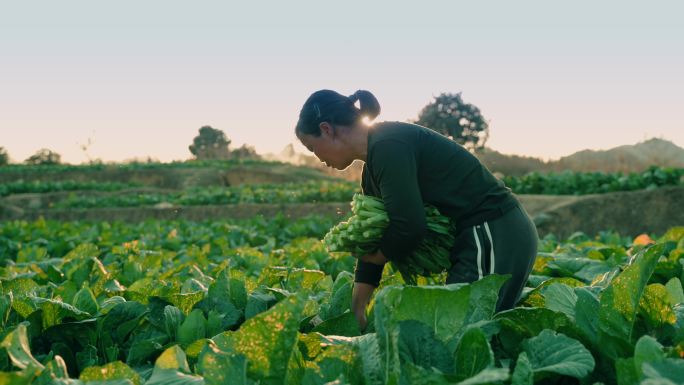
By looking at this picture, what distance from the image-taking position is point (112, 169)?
39.9m

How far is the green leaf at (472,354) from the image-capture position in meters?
1.16

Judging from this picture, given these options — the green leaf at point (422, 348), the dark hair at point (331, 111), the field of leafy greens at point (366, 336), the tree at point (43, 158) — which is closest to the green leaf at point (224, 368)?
the field of leafy greens at point (366, 336)

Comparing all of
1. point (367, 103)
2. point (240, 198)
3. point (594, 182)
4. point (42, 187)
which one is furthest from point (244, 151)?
point (367, 103)

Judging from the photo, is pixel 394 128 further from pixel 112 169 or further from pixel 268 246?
pixel 112 169

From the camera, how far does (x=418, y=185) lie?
2584 millimetres

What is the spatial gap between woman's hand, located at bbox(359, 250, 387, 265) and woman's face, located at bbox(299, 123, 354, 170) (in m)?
0.43

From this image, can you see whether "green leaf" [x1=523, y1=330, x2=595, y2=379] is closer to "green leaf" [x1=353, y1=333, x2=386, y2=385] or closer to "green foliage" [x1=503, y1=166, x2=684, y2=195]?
"green leaf" [x1=353, y1=333, x2=386, y2=385]

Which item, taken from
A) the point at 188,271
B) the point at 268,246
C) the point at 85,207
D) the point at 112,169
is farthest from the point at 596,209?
the point at 112,169

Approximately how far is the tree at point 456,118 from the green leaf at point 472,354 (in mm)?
41848

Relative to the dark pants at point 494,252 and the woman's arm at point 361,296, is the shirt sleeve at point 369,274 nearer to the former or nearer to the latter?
the woman's arm at point 361,296

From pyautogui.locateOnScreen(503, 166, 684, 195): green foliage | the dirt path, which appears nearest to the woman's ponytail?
the dirt path

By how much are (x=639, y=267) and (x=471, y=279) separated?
1.25 m

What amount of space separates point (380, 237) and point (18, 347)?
153cm

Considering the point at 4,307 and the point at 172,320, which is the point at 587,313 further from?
the point at 4,307
